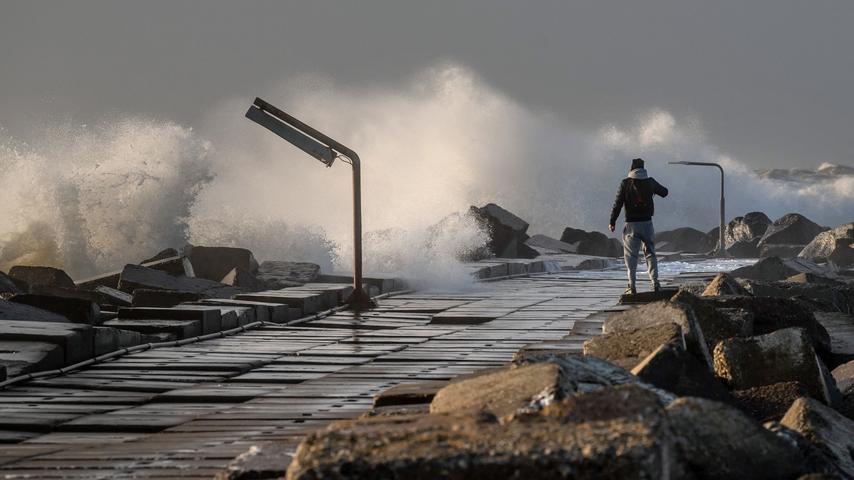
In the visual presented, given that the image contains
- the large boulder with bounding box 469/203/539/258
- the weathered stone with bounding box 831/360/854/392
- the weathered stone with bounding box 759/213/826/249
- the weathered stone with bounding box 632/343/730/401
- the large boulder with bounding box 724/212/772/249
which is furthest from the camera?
the large boulder with bounding box 724/212/772/249

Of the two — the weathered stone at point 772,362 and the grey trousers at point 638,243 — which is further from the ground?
the grey trousers at point 638,243

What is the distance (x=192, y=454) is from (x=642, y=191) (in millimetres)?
9940

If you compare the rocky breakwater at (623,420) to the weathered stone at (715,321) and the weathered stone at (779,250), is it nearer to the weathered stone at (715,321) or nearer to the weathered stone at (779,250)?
the weathered stone at (715,321)

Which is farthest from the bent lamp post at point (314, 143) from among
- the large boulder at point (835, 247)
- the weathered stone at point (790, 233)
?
the weathered stone at point (790, 233)

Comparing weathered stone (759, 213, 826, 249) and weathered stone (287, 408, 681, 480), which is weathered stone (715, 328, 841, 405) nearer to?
weathered stone (287, 408, 681, 480)

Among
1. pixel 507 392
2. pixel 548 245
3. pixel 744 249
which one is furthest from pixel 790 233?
pixel 507 392

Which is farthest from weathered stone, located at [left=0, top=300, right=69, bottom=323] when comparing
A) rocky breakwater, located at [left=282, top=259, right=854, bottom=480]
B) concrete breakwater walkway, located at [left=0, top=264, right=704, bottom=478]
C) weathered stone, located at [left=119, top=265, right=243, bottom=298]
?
weathered stone, located at [left=119, top=265, right=243, bottom=298]

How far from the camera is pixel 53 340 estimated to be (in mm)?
8094

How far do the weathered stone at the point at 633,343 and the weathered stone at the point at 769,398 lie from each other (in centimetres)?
41

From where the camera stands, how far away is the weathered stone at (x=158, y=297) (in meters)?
13.9

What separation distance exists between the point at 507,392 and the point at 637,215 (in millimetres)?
10430

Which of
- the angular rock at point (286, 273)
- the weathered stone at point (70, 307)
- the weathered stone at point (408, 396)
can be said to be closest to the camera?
the weathered stone at point (408, 396)

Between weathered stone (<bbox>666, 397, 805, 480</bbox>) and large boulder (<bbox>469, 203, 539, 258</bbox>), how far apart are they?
25609mm

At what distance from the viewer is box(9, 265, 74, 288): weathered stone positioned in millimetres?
19047
